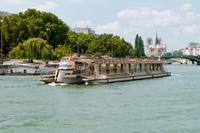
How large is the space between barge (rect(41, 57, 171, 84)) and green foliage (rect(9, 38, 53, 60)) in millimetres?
19309

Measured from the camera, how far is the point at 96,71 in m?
60.9

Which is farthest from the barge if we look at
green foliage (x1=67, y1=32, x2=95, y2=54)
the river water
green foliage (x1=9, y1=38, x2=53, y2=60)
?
green foliage (x1=67, y1=32, x2=95, y2=54)

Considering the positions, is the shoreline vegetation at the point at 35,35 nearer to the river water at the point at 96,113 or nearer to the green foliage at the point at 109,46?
the green foliage at the point at 109,46

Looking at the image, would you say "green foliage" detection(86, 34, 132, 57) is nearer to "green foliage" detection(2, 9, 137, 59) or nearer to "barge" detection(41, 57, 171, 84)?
"green foliage" detection(2, 9, 137, 59)

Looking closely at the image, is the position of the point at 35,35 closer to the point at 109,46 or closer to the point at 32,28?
the point at 32,28

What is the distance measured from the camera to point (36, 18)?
112 m

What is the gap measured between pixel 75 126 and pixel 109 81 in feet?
118

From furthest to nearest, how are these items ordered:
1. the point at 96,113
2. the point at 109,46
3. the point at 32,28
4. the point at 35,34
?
the point at 109,46
the point at 35,34
the point at 32,28
the point at 96,113

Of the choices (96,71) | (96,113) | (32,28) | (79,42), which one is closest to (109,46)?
(79,42)

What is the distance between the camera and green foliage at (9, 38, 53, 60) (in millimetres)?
91750

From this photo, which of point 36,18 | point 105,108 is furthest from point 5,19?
point 105,108

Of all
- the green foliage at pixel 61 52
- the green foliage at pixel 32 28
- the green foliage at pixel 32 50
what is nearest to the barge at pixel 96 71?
the green foliage at pixel 32 50

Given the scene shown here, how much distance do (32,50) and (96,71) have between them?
3281 centimetres

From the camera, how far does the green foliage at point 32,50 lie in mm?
91750
